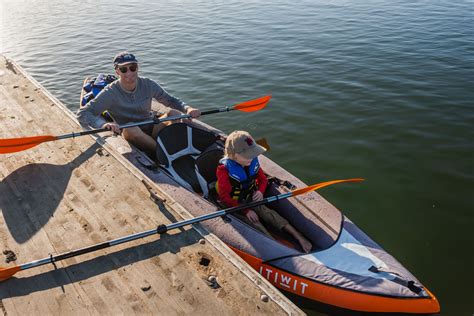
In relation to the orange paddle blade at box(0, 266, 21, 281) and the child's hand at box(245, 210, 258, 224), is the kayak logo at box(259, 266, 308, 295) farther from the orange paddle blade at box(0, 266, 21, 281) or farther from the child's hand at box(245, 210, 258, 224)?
the orange paddle blade at box(0, 266, 21, 281)

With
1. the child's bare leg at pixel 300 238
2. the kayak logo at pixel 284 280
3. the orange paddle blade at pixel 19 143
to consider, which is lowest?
the kayak logo at pixel 284 280

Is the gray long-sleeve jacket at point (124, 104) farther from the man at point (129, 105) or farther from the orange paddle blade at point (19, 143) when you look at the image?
the orange paddle blade at point (19, 143)

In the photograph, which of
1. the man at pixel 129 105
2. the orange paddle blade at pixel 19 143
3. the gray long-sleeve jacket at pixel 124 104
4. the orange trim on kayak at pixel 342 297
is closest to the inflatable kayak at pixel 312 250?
the orange trim on kayak at pixel 342 297

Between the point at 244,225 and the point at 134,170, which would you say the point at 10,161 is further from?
the point at 244,225

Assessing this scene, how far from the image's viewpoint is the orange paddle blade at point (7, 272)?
141 inches

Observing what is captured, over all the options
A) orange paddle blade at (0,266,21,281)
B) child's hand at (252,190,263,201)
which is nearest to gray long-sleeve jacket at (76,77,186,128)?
child's hand at (252,190,263,201)

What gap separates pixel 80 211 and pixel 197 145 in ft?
6.49

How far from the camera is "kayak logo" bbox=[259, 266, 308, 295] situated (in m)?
4.08

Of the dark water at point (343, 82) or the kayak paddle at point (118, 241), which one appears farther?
the dark water at point (343, 82)

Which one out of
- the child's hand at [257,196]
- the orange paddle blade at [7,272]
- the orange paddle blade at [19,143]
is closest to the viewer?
the orange paddle blade at [7,272]

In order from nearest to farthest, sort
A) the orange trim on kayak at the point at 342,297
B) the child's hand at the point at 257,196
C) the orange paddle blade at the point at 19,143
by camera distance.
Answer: the orange trim on kayak at the point at 342,297, the child's hand at the point at 257,196, the orange paddle blade at the point at 19,143

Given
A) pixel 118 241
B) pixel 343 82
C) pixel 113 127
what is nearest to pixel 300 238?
pixel 118 241

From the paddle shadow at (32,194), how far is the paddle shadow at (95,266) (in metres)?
0.67

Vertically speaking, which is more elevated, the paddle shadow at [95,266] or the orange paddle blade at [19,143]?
the orange paddle blade at [19,143]
